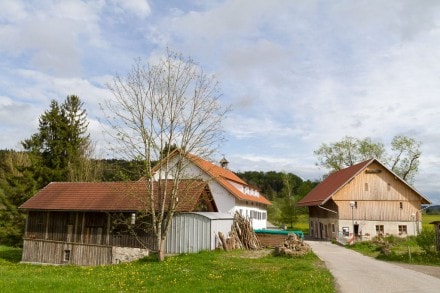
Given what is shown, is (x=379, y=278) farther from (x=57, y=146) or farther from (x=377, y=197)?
(x=57, y=146)

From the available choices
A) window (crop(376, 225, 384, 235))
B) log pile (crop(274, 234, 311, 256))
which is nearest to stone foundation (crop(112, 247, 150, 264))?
log pile (crop(274, 234, 311, 256))

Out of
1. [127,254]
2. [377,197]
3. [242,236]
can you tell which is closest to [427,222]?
[377,197]

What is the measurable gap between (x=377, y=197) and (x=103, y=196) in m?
24.8

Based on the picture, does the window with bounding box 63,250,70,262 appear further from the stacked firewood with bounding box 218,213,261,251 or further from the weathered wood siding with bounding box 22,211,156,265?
the stacked firewood with bounding box 218,213,261,251

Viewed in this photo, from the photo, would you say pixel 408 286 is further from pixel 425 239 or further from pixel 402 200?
pixel 402 200

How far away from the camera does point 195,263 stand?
19375mm

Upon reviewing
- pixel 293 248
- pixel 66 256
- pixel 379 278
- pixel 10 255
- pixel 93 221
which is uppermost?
pixel 93 221

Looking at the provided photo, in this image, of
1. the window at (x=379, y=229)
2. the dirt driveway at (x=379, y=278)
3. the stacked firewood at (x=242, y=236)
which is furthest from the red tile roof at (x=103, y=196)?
the window at (x=379, y=229)

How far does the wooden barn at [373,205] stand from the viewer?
119 feet

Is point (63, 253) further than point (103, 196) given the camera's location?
No

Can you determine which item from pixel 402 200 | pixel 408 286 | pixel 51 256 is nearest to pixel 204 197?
pixel 51 256

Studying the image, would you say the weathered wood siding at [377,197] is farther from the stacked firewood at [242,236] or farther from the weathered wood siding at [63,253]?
the weathered wood siding at [63,253]

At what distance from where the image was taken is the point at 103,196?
28.7m

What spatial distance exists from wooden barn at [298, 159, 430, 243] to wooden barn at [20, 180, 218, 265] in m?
13.4
